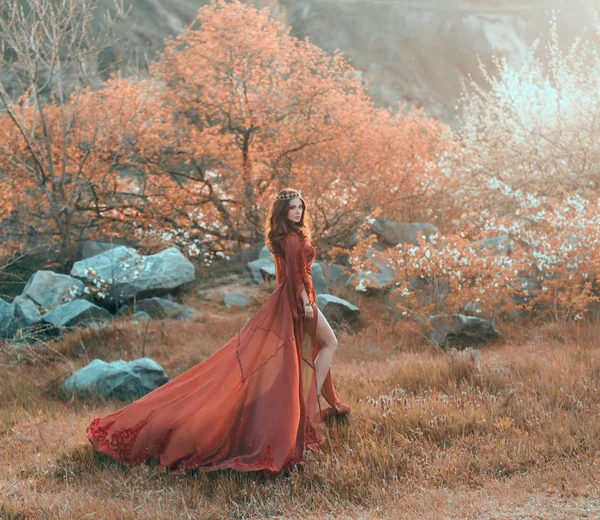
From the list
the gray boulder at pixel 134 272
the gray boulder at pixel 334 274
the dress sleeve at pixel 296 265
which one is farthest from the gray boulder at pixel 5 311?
the dress sleeve at pixel 296 265

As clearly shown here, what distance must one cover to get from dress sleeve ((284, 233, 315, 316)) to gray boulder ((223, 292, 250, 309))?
190 inches

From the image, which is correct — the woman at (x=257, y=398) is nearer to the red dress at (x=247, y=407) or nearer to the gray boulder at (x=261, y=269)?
the red dress at (x=247, y=407)

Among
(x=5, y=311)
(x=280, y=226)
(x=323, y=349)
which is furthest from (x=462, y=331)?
(x=5, y=311)

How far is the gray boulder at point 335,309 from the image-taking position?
8.44 m

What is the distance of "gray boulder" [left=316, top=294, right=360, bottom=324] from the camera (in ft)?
27.7

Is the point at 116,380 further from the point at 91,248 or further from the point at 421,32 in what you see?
the point at 421,32

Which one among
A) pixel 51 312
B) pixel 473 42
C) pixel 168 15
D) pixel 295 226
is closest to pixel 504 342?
pixel 295 226

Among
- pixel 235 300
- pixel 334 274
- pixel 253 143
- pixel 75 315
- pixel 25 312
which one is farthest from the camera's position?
pixel 253 143

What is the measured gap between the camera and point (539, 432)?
4.47 m

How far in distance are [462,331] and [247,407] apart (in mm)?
3656

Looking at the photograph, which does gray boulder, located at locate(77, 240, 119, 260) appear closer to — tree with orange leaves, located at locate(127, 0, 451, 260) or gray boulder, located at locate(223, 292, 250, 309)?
tree with orange leaves, located at locate(127, 0, 451, 260)

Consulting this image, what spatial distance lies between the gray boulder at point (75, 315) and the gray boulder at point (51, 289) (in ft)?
0.99

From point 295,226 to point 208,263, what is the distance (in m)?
6.95

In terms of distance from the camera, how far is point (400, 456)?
424cm
